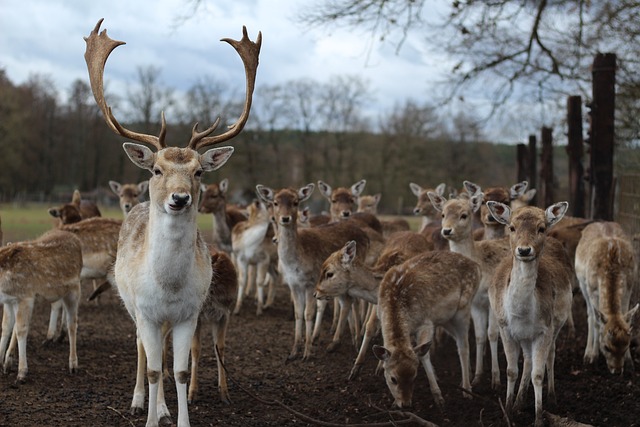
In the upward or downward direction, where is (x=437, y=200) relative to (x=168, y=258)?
upward

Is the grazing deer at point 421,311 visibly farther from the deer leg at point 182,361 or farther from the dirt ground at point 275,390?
the deer leg at point 182,361

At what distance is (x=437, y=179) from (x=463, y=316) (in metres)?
31.3

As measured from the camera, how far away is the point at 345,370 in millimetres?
7617

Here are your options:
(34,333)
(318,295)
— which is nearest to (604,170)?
(318,295)

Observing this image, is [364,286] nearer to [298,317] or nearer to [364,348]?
[364,348]

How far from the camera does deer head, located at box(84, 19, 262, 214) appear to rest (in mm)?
4699

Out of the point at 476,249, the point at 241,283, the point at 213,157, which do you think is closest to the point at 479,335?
the point at 476,249

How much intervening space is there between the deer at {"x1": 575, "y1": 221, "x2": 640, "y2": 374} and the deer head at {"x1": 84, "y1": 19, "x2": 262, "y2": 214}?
3932 mm

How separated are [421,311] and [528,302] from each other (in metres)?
1.06

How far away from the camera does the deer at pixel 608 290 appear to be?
263 inches

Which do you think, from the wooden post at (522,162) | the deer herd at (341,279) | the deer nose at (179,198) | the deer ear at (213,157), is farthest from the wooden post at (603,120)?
the wooden post at (522,162)

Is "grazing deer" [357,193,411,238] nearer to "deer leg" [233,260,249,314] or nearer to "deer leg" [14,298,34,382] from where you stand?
"deer leg" [233,260,249,314]

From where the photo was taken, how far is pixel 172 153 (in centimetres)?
492

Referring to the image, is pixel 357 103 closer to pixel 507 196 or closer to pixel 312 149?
pixel 312 149
